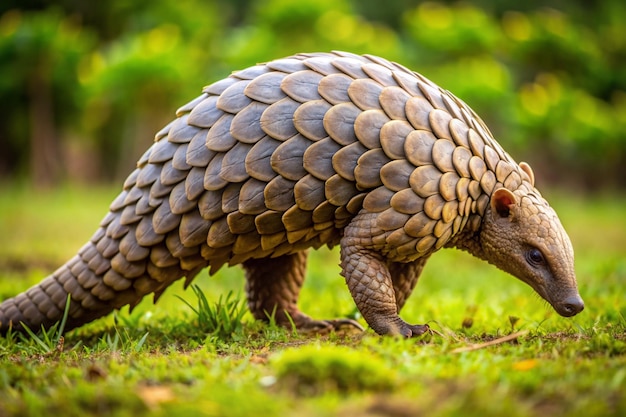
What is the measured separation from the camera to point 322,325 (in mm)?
3984

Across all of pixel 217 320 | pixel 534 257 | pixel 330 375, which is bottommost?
pixel 217 320

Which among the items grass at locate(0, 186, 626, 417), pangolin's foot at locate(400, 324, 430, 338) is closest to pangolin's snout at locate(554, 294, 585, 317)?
grass at locate(0, 186, 626, 417)

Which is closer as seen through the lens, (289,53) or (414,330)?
(414,330)

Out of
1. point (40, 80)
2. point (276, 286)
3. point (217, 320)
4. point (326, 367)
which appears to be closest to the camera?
point (326, 367)

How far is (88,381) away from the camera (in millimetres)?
2654

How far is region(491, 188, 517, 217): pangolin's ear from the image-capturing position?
11.2 ft

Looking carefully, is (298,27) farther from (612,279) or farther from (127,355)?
(127,355)

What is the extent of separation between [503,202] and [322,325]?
4.15ft

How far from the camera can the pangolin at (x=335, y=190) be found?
3324 millimetres

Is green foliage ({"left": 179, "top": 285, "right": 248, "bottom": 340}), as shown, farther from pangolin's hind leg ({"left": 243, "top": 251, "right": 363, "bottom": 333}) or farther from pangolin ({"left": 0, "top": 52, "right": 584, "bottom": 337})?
pangolin's hind leg ({"left": 243, "top": 251, "right": 363, "bottom": 333})

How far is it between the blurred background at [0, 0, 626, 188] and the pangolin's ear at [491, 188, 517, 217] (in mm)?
13629

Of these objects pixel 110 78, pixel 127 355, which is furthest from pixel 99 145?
pixel 127 355

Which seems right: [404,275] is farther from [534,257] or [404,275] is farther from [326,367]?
[326,367]

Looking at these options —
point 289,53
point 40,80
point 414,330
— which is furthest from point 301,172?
point 289,53
